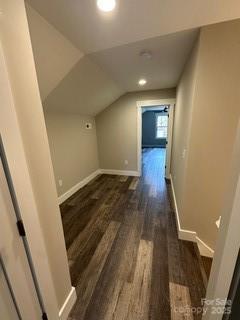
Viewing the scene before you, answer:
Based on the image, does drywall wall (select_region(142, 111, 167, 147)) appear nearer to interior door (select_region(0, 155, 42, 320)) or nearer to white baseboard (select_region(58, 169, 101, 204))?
white baseboard (select_region(58, 169, 101, 204))

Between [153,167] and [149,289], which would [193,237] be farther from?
[153,167]

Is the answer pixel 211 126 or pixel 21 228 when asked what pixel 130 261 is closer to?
pixel 21 228

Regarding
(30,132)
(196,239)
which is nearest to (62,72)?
(30,132)

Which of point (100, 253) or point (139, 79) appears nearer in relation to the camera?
point (100, 253)

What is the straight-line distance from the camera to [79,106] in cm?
322

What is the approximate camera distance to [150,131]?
30.4 ft

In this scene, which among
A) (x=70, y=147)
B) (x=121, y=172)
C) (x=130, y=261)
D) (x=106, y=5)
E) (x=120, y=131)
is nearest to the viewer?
(x=106, y=5)

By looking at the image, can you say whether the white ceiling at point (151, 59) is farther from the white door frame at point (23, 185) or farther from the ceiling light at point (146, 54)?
the white door frame at point (23, 185)

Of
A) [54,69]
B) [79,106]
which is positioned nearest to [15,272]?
[54,69]

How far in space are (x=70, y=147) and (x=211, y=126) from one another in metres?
2.84

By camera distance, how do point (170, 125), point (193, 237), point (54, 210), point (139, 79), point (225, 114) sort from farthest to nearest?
point (170, 125)
point (139, 79)
point (193, 237)
point (225, 114)
point (54, 210)

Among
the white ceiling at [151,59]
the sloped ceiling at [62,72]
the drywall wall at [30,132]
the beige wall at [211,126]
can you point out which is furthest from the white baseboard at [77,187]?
the white ceiling at [151,59]

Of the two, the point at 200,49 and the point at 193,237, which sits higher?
the point at 200,49

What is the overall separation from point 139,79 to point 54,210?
2817 mm
